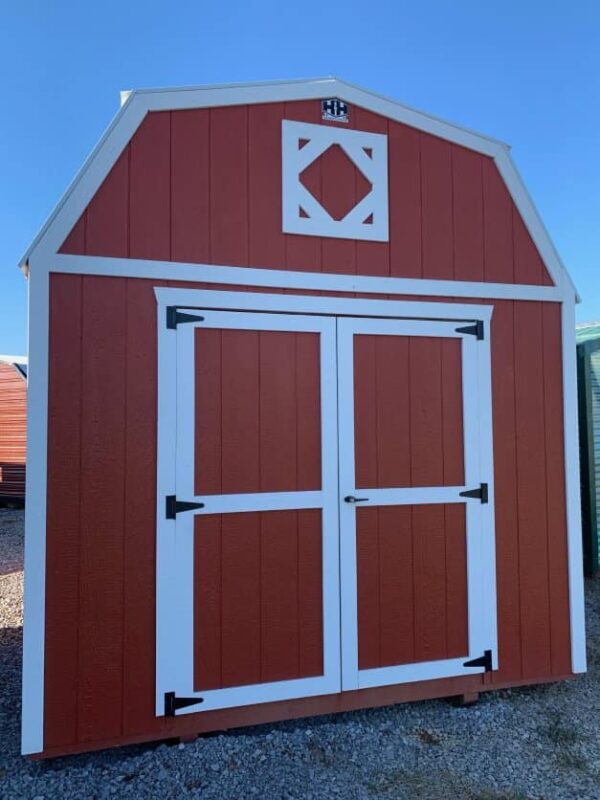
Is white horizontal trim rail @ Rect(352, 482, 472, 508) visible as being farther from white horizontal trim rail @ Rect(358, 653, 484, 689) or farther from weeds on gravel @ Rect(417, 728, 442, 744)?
weeds on gravel @ Rect(417, 728, 442, 744)

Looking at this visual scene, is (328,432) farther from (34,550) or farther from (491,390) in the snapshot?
(34,550)

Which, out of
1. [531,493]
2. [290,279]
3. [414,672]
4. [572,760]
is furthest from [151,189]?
[572,760]

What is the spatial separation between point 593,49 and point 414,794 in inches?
301

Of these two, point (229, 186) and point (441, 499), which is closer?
point (229, 186)

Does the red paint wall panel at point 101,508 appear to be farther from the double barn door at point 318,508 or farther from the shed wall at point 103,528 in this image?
the double barn door at point 318,508

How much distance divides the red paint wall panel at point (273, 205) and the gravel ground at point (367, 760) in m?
2.32

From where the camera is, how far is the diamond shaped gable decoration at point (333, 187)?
269cm

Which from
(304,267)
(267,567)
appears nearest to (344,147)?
(304,267)

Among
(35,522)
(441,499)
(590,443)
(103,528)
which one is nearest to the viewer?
(35,522)

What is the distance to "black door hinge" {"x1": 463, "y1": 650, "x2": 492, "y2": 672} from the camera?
281 centimetres

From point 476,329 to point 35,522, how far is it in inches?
98.0

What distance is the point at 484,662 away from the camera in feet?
9.27

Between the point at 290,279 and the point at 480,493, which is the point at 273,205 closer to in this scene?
the point at 290,279

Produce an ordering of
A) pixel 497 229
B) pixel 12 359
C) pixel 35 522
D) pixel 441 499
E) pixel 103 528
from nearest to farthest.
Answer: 1. pixel 35 522
2. pixel 103 528
3. pixel 441 499
4. pixel 497 229
5. pixel 12 359
